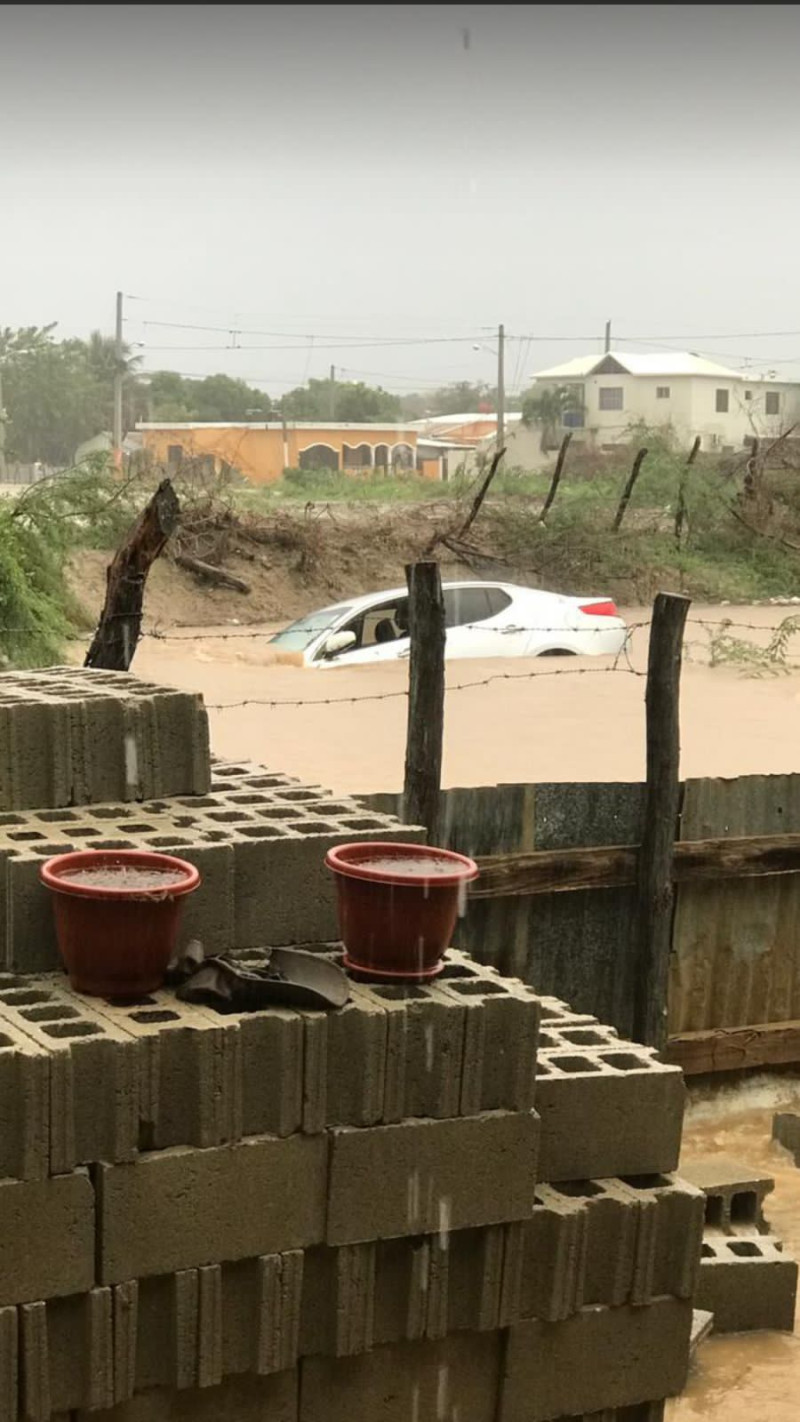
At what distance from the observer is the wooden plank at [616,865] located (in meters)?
7.78

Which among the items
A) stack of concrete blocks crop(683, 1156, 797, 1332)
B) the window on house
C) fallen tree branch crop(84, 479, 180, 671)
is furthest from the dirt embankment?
the window on house

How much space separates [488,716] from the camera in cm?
1858

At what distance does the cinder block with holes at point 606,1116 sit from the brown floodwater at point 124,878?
1.18 meters

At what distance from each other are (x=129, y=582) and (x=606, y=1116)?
4.10 metres

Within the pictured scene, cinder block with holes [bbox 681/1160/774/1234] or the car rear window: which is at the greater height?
the car rear window

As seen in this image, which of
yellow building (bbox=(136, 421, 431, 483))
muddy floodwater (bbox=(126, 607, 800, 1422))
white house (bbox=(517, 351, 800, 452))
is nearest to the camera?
muddy floodwater (bbox=(126, 607, 800, 1422))

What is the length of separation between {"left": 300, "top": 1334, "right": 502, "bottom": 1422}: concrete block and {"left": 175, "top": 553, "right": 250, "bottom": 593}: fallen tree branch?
804 inches

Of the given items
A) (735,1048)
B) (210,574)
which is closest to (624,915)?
(735,1048)

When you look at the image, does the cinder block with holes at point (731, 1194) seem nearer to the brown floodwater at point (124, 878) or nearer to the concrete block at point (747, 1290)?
the concrete block at point (747, 1290)

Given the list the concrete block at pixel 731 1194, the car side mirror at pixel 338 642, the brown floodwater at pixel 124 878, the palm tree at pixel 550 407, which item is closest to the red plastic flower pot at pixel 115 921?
the brown floodwater at pixel 124 878

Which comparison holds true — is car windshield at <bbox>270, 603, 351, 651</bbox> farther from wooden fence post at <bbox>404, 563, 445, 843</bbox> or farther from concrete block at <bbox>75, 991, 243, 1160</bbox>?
concrete block at <bbox>75, 991, 243, 1160</bbox>

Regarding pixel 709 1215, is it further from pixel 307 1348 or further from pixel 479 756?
pixel 479 756

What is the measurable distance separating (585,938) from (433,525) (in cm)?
1955

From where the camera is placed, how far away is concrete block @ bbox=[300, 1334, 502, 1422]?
14.7 feet
